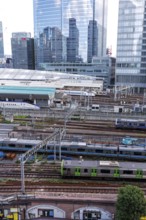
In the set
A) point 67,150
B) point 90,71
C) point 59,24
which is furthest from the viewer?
point 59,24

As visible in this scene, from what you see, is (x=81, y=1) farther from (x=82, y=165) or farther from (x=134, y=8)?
(x=82, y=165)

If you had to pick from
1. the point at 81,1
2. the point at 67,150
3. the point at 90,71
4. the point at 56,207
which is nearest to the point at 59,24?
the point at 81,1

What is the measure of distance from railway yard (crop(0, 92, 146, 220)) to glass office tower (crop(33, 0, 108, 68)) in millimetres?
92639

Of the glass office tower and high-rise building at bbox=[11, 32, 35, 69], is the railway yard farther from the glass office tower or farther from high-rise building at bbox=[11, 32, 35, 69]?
high-rise building at bbox=[11, 32, 35, 69]

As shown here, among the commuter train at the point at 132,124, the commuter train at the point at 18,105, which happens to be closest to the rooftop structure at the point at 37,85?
the commuter train at the point at 18,105

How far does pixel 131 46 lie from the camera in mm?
89625

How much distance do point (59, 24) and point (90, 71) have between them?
144ft

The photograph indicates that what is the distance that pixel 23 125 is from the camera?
1746 inches

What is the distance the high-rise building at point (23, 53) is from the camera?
153500 millimetres

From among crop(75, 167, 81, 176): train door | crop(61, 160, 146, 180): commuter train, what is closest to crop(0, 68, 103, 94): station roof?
crop(61, 160, 146, 180): commuter train

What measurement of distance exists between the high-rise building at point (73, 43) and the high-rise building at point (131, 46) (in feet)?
147

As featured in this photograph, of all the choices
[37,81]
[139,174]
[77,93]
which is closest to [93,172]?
[139,174]

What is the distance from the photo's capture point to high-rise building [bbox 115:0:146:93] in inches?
3438

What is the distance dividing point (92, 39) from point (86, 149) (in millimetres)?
113051
